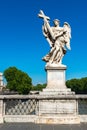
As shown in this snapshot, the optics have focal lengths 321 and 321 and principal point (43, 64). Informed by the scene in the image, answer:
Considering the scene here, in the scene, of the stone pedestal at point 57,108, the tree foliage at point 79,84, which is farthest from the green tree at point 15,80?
the stone pedestal at point 57,108

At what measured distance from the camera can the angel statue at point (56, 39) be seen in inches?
671

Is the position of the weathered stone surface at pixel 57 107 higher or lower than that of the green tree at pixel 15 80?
lower

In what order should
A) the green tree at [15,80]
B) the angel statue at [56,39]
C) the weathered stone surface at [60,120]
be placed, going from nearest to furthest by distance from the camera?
1. the weathered stone surface at [60,120]
2. the angel statue at [56,39]
3. the green tree at [15,80]

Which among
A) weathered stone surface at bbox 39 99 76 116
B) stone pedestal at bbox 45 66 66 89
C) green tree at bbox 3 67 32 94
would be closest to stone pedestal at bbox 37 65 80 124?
weathered stone surface at bbox 39 99 76 116

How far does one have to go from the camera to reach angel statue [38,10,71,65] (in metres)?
17.0

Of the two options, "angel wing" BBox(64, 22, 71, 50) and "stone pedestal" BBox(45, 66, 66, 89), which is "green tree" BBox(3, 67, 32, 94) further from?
"stone pedestal" BBox(45, 66, 66, 89)

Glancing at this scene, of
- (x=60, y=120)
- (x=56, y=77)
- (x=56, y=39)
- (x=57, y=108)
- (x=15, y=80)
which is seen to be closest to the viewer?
(x=60, y=120)

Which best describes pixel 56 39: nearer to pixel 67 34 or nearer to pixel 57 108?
pixel 67 34

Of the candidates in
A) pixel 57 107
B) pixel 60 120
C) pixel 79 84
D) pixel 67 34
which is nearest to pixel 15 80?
pixel 79 84

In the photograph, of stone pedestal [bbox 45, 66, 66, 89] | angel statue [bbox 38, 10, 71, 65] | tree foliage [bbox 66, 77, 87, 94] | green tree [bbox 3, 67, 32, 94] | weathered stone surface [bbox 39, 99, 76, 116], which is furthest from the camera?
tree foliage [bbox 66, 77, 87, 94]

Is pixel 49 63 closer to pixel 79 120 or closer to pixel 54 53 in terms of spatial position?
pixel 54 53

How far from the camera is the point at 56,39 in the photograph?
17.1 meters

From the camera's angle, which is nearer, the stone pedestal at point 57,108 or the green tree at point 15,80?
the stone pedestal at point 57,108

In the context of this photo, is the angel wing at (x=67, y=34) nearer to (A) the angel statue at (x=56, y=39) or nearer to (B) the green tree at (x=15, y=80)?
(A) the angel statue at (x=56, y=39)
